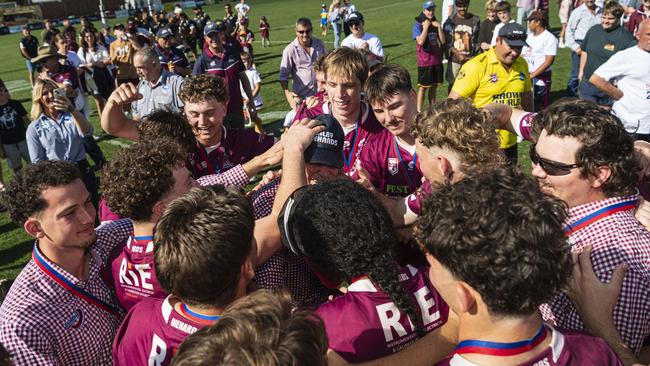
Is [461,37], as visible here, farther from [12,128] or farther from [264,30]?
[264,30]

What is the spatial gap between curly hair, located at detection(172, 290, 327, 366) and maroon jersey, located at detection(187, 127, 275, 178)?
2991 mm

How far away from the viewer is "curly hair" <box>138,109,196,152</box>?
3777 mm

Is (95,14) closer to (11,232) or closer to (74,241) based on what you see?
(11,232)

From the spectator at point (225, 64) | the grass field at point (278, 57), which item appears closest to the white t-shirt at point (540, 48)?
the grass field at point (278, 57)

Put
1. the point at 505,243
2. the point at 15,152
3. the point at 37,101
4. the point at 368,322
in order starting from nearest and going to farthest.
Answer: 1. the point at 505,243
2. the point at 368,322
3. the point at 37,101
4. the point at 15,152

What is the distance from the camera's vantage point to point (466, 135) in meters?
2.74

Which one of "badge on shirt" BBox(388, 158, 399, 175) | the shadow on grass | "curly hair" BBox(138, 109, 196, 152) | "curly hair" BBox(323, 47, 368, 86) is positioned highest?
"curly hair" BBox(323, 47, 368, 86)

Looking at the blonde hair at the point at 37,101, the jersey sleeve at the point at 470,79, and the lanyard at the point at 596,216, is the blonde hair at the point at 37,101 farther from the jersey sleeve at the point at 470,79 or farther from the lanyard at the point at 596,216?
the lanyard at the point at 596,216

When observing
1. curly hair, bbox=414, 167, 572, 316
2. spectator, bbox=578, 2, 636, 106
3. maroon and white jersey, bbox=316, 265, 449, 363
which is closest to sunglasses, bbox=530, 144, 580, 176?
curly hair, bbox=414, 167, 572, 316

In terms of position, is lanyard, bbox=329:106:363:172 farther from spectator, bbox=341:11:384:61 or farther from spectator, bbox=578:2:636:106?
spectator, bbox=341:11:384:61

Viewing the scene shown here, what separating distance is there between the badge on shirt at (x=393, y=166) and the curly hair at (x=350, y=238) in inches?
78.1

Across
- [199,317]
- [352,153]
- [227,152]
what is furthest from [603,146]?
[227,152]

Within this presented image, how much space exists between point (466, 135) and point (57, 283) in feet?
7.54

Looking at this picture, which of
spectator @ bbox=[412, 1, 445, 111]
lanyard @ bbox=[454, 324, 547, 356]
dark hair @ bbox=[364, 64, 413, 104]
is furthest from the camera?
spectator @ bbox=[412, 1, 445, 111]
